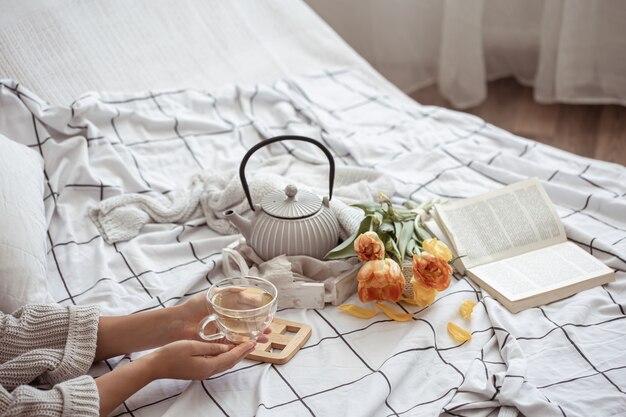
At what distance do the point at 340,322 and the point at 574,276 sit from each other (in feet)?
1.50

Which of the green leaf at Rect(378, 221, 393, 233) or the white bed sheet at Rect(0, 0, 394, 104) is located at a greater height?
the white bed sheet at Rect(0, 0, 394, 104)

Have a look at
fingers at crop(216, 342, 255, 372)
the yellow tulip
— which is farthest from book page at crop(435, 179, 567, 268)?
fingers at crop(216, 342, 255, 372)

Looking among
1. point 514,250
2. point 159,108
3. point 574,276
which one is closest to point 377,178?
point 514,250

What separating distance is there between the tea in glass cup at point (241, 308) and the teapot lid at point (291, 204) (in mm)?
191

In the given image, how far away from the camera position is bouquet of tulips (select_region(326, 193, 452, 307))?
4.09 feet

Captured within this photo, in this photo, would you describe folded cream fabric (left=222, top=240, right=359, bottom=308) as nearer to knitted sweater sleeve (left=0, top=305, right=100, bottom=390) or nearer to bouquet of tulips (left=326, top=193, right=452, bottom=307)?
bouquet of tulips (left=326, top=193, right=452, bottom=307)

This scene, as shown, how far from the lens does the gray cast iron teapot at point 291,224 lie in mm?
1332

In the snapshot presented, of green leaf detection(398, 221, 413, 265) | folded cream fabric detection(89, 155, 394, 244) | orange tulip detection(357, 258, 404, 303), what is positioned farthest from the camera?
folded cream fabric detection(89, 155, 394, 244)

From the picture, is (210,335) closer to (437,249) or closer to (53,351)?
(53,351)

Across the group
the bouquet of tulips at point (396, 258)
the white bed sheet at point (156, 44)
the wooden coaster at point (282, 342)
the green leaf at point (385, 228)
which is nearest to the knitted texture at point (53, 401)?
the wooden coaster at point (282, 342)

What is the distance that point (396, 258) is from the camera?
1.35m

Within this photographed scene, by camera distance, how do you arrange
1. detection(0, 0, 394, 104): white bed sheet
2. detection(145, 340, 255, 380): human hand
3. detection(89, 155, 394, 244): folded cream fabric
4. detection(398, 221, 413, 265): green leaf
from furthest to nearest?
detection(0, 0, 394, 104): white bed sheet
detection(89, 155, 394, 244): folded cream fabric
detection(398, 221, 413, 265): green leaf
detection(145, 340, 255, 380): human hand

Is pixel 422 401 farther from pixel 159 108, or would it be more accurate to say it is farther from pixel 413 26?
pixel 413 26

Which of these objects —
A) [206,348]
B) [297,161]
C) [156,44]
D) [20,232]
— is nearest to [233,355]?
[206,348]
